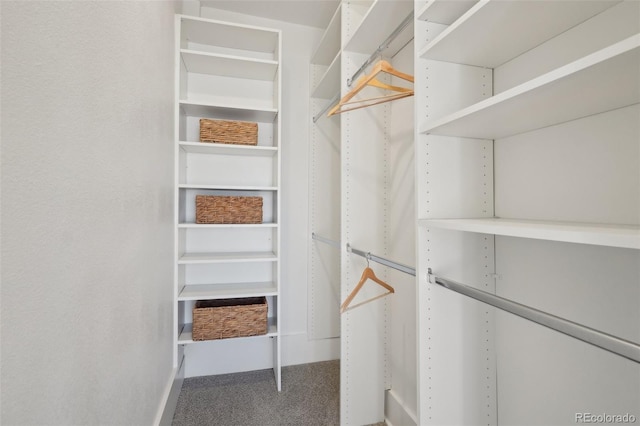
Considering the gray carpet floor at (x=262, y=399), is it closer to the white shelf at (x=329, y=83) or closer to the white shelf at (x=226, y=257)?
the white shelf at (x=226, y=257)

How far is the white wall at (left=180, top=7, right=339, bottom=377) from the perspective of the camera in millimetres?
2355

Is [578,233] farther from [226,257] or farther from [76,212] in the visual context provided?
[226,257]

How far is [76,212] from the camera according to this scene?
71 cm

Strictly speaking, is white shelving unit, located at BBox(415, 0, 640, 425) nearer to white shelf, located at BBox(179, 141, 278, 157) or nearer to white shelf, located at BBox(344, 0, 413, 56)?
white shelf, located at BBox(344, 0, 413, 56)

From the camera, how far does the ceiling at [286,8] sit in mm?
2115

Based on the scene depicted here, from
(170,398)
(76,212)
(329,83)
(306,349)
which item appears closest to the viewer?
(76,212)

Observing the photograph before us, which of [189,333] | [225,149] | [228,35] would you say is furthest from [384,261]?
[228,35]

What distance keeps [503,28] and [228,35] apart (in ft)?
5.93

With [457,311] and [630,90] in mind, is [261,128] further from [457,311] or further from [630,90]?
[630,90]

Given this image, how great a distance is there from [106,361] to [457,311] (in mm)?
1125

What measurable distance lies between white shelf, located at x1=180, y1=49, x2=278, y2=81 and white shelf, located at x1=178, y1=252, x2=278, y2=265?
130 cm

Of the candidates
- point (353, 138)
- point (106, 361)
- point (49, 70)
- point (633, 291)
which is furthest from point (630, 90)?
point (106, 361)

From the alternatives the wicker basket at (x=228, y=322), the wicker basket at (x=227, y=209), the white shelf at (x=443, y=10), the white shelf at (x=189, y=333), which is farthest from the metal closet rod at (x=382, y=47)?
the white shelf at (x=189, y=333)

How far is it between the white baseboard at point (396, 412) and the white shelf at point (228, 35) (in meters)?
2.41
